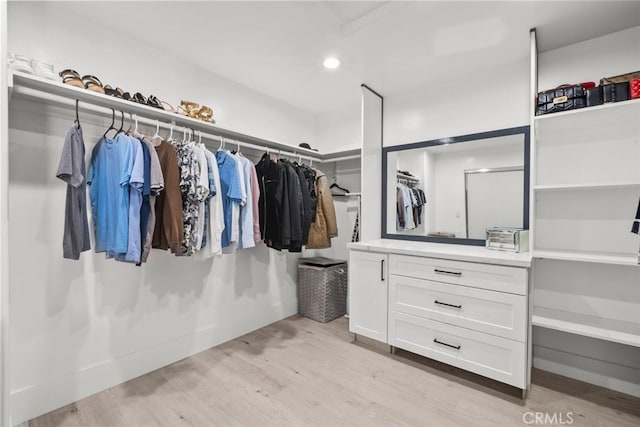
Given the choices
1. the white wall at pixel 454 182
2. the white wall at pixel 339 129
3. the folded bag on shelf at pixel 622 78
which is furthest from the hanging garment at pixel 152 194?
the folded bag on shelf at pixel 622 78

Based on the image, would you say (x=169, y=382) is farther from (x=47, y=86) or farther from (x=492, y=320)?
(x=492, y=320)

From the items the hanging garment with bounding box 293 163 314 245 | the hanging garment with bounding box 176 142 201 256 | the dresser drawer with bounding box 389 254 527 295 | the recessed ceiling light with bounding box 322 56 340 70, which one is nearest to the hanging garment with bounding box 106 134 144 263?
the hanging garment with bounding box 176 142 201 256

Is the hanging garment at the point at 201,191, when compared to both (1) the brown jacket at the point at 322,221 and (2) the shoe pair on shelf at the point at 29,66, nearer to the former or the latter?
(2) the shoe pair on shelf at the point at 29,66

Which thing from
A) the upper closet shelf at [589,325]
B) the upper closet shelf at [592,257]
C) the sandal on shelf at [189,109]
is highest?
the sandal on shelf at [189,109]

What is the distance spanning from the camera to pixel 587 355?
192 cm

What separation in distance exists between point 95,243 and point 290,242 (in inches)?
49.1

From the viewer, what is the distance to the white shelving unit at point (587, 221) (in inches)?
69.5

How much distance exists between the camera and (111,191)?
62.1 inches

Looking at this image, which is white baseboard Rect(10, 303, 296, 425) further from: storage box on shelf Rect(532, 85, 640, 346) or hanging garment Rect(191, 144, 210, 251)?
storage box on shelf Rect(532, 85, 640, 346)

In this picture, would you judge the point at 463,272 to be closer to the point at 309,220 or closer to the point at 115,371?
the point at 309,220

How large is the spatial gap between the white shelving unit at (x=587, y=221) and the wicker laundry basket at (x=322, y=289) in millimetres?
1675

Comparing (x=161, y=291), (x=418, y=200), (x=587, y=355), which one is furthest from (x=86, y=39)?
(x=587, y=355)

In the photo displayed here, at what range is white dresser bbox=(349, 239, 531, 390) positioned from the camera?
1698mm

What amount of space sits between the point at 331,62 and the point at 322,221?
1354 mm
